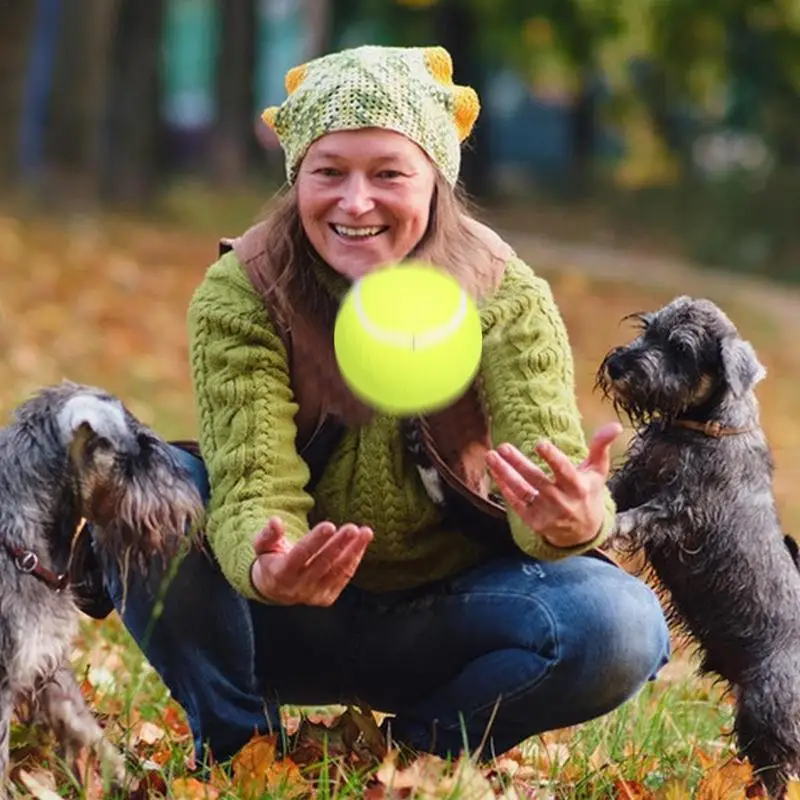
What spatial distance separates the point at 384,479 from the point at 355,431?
0.15 m

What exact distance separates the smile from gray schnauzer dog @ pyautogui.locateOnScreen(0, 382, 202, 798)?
2.31ft

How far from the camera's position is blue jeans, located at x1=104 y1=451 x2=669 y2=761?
14.1 ft

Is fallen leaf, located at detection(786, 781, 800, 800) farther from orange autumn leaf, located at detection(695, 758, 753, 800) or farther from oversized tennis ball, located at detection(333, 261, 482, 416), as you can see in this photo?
oversized tennis ball, located at detection(333, 261, 482, 416)

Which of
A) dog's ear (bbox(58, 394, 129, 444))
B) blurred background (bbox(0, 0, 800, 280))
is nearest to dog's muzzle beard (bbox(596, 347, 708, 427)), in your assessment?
dog's ear (bbox(58, 394, 129, 444))

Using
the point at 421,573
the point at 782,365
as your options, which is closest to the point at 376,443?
the point at 421,573

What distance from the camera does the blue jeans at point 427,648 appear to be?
4.31 metres

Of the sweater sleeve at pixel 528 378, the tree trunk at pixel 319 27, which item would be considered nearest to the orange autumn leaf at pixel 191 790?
the sweater sleeve at pixel 528 378

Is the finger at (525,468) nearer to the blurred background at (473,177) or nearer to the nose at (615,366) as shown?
the nose at (615,366)

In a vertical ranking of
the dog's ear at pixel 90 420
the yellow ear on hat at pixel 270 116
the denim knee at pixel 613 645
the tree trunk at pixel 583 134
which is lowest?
the tree trunk at pixel 583 134

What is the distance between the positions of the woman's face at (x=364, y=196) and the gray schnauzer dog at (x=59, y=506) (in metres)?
0.68

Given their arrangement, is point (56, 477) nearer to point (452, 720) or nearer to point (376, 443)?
point (376, 443)

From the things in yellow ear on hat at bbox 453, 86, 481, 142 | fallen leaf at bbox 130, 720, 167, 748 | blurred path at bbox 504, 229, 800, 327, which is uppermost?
yellow ear on hat at bbox 453, 86, 481, 142

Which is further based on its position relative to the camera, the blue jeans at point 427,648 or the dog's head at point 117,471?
the blue jeans at point 427,648

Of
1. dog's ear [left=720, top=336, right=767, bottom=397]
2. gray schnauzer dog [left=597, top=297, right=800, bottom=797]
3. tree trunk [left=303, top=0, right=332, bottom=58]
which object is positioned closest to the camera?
gray schnauzer dog [left=597, top=297, right=800, bottom=797]
